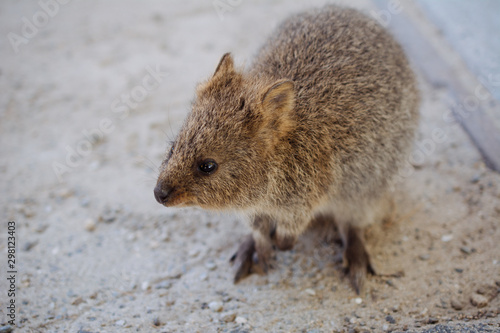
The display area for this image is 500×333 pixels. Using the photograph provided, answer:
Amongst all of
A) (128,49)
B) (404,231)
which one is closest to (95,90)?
(128,49)

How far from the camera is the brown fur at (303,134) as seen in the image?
12.0 ft

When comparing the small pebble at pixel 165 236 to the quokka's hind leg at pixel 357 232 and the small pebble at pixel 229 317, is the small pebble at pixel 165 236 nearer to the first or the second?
the small pebble at pixel 229 317

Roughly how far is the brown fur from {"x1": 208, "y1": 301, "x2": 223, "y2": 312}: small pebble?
1.55ft

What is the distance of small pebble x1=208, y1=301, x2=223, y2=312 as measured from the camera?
4.03 meters

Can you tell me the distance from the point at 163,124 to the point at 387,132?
3504mm

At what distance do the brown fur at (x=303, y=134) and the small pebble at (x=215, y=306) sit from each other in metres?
0.47

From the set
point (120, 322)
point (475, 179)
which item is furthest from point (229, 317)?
point (475, 179)

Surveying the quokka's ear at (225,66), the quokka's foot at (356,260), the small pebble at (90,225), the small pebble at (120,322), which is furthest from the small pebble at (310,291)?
the small pebble at (90,225)

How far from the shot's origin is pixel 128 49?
8.12 m

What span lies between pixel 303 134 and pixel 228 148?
2.41 feet

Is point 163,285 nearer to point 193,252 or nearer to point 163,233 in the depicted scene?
point 193,252

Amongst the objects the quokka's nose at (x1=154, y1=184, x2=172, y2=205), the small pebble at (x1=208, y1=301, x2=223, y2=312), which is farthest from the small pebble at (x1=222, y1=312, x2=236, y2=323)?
the quokka's nose at (x1=154, y1=184, x2=172, y2=205)

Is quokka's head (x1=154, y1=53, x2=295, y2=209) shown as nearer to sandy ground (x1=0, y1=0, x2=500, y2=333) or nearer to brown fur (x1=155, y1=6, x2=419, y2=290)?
brown fur (x1=155, y1=6, x2=419, y2=290)

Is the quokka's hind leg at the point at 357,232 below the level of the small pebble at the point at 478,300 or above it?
above
